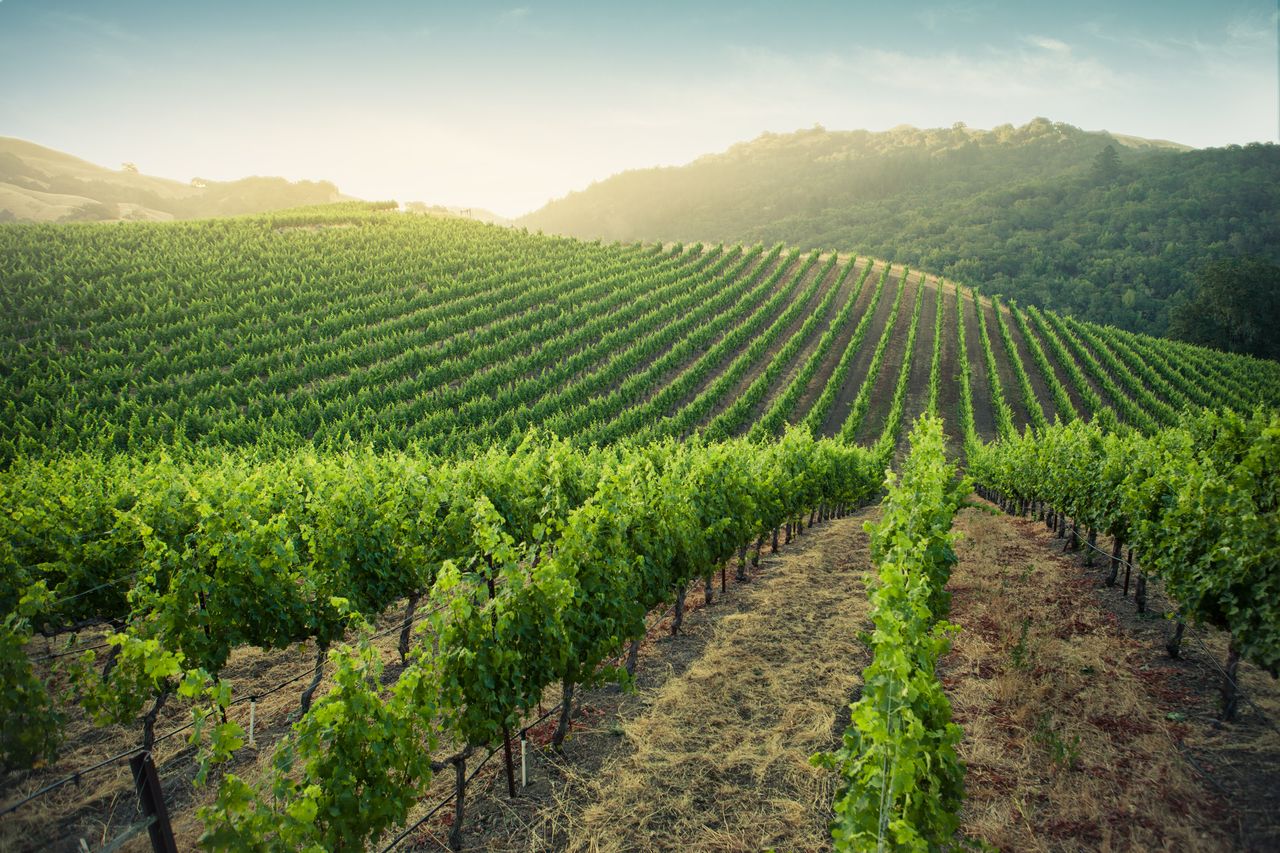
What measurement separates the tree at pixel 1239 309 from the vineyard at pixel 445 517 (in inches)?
635

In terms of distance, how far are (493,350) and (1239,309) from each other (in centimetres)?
6908

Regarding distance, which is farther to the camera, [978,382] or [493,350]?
[978,382]

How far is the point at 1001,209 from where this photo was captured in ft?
335

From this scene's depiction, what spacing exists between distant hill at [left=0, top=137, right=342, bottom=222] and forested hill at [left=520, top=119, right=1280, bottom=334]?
202 feet

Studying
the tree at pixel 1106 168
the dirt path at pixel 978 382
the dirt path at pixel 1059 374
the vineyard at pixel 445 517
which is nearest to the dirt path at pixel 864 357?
the vineyard at pixel 445 517

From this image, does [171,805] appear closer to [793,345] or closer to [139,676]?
[139,676]

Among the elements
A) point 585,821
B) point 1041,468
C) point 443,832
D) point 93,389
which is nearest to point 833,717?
point 585,821

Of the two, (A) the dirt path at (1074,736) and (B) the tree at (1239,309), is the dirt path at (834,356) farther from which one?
(B) the tree at (1239,309)

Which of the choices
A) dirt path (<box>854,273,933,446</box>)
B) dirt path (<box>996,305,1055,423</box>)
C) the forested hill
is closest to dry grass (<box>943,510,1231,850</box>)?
dirt path (<box>854,273,933,446</box>)

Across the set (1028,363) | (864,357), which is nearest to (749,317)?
(864,357)

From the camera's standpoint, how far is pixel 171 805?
691 centimetres

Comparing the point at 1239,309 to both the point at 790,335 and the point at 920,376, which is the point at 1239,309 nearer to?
the point at 920,376

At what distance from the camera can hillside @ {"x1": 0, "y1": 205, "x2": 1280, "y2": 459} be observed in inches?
1175

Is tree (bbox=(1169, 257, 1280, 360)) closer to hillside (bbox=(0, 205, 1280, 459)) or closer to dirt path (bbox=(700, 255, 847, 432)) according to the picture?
hillside (bbox=(0, 205, 1280, 459))
